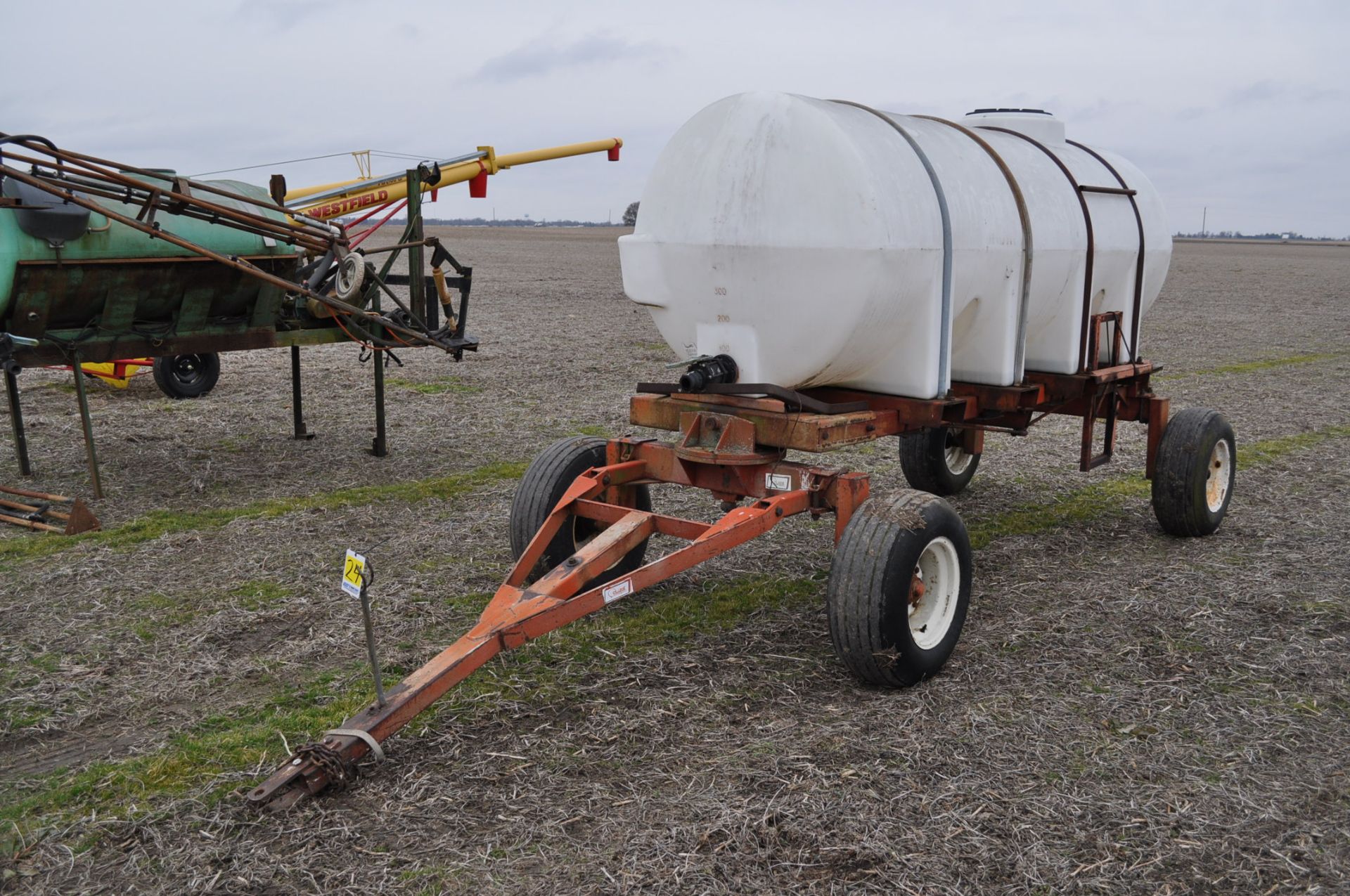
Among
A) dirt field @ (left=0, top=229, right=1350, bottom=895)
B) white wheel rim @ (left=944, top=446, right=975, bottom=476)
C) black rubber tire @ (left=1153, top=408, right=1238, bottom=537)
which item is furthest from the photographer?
white wheel rim @ (left=944, top=446, right=975, bottom=476)

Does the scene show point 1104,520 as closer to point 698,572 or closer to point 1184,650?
point 1184,650

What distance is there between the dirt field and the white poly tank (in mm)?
1410

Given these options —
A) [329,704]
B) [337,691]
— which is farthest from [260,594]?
[329,704]

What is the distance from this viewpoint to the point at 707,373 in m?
5.36

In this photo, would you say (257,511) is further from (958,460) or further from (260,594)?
(958,460)

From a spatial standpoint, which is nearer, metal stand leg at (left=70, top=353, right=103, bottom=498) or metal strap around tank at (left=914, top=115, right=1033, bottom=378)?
metal strap around tank at (left=914, top=115, right=1033, bottom=378)

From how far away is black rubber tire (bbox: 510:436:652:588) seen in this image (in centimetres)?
582

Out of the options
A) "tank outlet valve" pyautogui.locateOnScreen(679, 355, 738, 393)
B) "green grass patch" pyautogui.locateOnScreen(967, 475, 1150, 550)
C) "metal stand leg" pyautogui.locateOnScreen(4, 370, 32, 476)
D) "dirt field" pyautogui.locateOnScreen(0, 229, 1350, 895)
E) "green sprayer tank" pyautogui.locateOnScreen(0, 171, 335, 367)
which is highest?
"green sprayer tank" pyautogui.locateOnScreen(0, 171, 335, 367)

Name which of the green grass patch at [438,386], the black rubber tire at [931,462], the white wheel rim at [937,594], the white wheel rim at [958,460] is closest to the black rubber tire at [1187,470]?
the black rubber tire at [931,462]

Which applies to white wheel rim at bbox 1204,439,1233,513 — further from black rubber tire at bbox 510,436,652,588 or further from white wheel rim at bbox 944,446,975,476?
black rubber tire at bbox 510,436,652,588

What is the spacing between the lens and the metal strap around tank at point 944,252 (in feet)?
17.6

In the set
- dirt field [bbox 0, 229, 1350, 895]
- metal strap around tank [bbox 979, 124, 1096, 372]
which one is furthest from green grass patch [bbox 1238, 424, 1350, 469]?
metal strap around tank [bbox 979, 124, 1096, 372]

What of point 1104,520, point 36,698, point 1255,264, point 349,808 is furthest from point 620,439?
point 1255,264

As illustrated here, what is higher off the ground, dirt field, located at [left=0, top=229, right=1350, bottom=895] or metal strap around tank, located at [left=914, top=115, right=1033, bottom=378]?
metal strap around tank, located at [left=914, top=115, right=1033, bottom=378]
